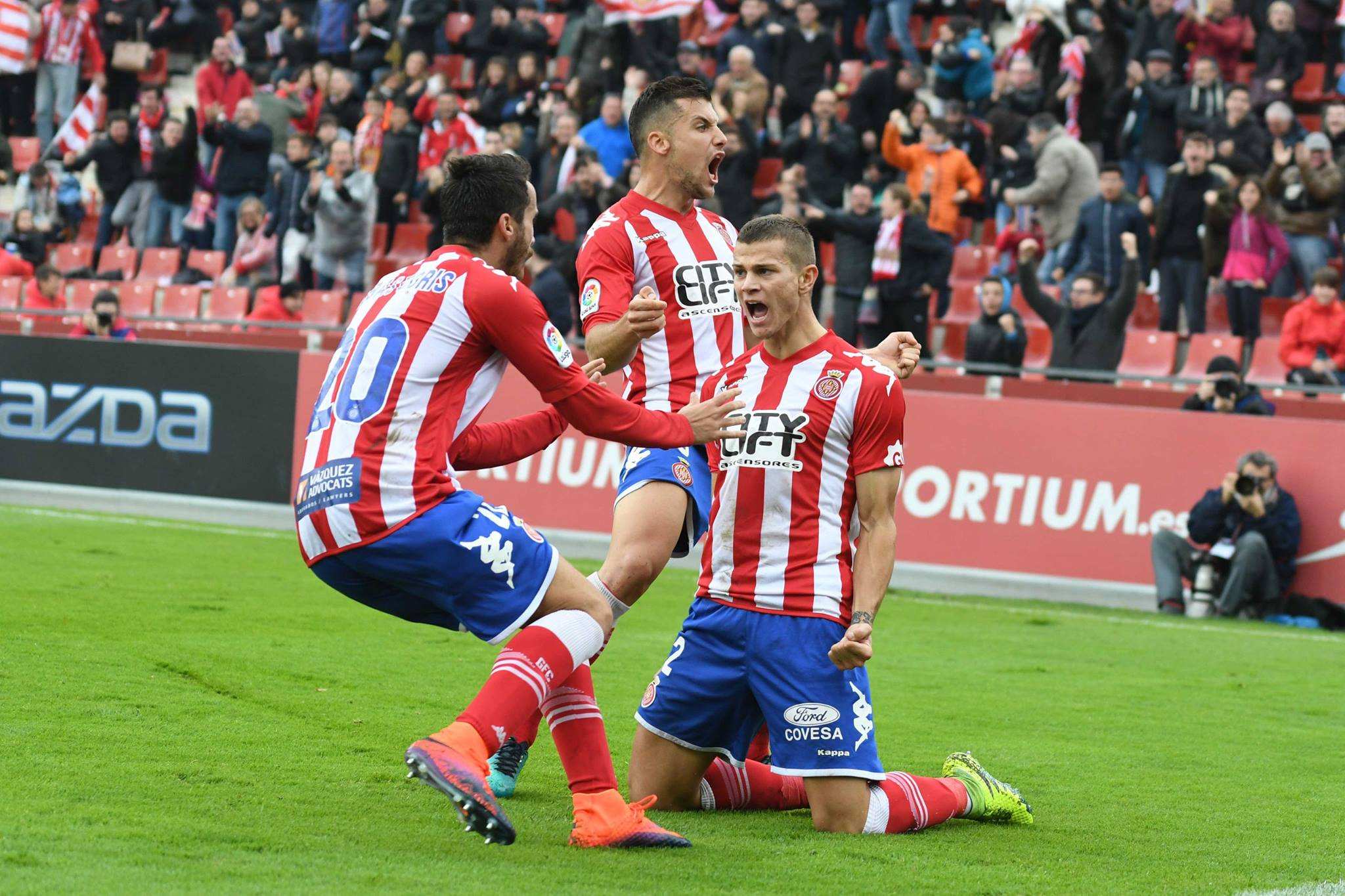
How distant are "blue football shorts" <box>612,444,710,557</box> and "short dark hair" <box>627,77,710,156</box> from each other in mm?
1175

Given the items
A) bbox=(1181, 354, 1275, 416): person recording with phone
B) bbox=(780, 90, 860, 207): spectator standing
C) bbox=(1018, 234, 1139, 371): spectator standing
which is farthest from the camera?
bbox=(780, 90, 860, 207): spectator standing

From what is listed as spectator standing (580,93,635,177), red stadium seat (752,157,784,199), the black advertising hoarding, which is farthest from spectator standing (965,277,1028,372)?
the black advertising hoarding

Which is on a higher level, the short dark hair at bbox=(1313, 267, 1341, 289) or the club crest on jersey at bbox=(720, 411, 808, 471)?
the short dark hair at bbox=(1313, 267, 1341, 289)

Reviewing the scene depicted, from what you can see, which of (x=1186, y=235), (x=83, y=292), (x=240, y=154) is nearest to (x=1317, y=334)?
(x=1186, y=235)

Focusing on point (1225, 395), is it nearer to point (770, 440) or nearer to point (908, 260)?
point (908, 260)

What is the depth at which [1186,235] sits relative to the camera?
1562cm

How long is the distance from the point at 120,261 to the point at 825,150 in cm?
986

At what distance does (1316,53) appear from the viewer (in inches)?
693

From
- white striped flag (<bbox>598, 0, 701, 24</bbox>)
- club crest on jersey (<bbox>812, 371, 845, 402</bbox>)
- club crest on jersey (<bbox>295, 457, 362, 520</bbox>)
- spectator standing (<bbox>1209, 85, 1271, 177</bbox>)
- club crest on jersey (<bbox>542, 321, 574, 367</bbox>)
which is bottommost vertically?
club crest on jersey (<bbox>295, 457, 362, 520</bbox>)

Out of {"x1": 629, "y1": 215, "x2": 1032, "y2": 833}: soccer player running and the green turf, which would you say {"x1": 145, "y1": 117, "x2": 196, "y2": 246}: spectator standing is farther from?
{"x1": 629, "y1": 215, "x2": 1032, "y2": 833}: soccer player running

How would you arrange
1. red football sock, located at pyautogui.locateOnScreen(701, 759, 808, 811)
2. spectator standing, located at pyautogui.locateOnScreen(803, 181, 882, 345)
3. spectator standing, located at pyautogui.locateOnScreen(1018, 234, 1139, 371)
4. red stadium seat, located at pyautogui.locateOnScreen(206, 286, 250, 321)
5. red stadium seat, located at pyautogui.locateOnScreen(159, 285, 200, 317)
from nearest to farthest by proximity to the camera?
red football sock, located at pyautogui.locateOnScreen(701, 759, 808, 811) < spectator standing, located at pyautogui.locateOnScreen(1018, 234, 1139, 371) < spectator standing, located at pyautogui.locateOnScreen(803, 181, 882, 345) < red stadium seat, located at pyautogui.locateOnScreen(206, 286, 250, 321) < red stadium seat, located at pyautogui.locateOnScreen(159, 285, 200, 317)

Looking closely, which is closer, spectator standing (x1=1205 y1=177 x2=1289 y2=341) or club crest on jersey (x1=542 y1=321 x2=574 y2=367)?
club crest on jersey (x1=542 y1=321 x2=574 y2=367)

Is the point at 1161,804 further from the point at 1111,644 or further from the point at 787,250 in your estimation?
the point at 1111,644

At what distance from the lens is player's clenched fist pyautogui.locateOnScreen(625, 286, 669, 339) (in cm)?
562
